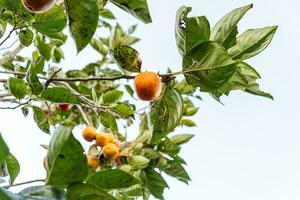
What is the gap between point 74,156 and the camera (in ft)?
2.02

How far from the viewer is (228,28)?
3.15ft

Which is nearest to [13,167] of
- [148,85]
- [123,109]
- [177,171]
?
[148,85]

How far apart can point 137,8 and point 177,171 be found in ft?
3.96

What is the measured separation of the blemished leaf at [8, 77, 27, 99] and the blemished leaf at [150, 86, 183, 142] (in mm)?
349

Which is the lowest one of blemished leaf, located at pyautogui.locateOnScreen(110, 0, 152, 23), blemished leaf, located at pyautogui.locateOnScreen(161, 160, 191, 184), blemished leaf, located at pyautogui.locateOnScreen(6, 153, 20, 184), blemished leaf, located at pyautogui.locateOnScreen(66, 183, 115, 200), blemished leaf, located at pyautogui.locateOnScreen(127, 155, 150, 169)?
blemished leaf, located at pyautogui.locateOnScreen(161, 160, 191, 184)

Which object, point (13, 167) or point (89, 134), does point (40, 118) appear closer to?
point (89, 134)

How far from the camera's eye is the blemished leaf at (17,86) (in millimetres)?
1175

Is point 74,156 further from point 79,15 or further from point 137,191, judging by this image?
point 137,191

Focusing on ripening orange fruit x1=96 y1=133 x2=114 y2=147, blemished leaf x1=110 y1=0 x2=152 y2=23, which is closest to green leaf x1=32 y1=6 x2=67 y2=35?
blemished leaf x1=110 y1=0 x2=152 y2=23

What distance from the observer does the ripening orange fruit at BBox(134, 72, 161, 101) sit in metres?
0.96

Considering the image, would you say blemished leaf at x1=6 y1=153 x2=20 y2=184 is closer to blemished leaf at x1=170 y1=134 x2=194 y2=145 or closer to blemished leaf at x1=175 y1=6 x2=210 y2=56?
blemished leaf at x1=175 y1=6 x2=210 y2=56

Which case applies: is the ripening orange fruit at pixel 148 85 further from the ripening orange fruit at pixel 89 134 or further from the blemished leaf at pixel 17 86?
the ripening orange fruit at pixel 89 134

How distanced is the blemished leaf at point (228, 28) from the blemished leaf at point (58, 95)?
352mm

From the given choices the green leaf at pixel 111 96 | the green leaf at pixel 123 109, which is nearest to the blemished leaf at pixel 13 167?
the green leaf at pixel 123 109
